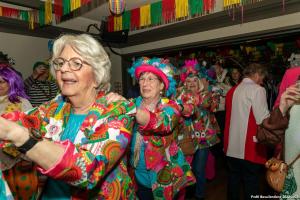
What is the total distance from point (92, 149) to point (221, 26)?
371cm

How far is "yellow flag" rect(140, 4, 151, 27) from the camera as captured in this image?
368cm

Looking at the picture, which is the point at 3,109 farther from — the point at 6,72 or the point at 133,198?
the point at 133,198

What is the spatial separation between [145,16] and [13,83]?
77.6 inches

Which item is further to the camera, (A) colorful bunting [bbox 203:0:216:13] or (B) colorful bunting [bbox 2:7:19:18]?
(B) colorful bunting [bbox 2:7:19:18]

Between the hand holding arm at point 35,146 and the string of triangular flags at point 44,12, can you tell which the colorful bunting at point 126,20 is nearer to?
the string of triangular flags at point 44,12

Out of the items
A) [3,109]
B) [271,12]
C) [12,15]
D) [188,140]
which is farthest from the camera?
[12,15]

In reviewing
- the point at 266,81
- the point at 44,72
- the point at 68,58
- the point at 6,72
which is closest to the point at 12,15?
the point at 44,72

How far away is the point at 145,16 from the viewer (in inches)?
148

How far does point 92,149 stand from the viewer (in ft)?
3.44

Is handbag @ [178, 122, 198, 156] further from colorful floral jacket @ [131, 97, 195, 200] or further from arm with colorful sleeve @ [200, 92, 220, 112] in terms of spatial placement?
colorful floral jacket @ [131, 97, 195, 200]

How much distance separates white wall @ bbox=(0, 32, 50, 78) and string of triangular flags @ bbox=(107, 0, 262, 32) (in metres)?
1.46

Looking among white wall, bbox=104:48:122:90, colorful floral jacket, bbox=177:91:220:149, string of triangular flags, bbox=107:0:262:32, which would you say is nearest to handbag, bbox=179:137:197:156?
colorful floral jacket, bbox=177:91:220:149

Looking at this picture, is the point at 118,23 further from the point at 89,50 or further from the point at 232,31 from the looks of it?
the point at 89,50

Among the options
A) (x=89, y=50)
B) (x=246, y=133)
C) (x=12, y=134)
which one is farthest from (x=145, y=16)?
(x=12, y=134)
